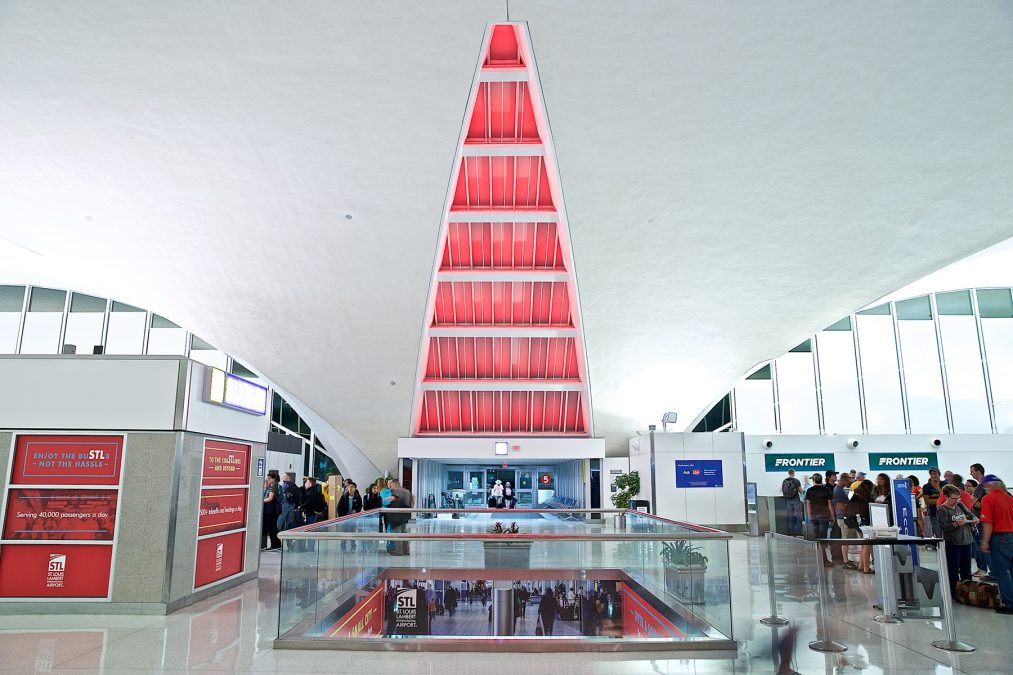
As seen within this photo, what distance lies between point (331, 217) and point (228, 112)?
3.44m

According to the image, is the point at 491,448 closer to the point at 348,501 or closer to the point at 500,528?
the point at 348,501

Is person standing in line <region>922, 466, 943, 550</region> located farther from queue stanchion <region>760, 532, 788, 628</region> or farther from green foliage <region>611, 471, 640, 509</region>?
green foliage <region>611, 471, 640, 509</region>

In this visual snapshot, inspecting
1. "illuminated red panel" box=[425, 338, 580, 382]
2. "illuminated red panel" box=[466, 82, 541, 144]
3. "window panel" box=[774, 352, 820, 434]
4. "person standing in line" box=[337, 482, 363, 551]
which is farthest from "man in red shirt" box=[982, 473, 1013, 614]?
"window panel" box=[774, 352, 820, 434]

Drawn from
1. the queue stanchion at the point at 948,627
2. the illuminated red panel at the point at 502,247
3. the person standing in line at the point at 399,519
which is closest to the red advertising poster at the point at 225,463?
the person standing in line at the point at 399,519

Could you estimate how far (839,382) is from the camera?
25.0 meters

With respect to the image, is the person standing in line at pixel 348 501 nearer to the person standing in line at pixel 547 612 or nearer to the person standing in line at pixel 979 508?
the person standing in line at pixel 547 612

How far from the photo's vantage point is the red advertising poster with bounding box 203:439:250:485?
886 cm

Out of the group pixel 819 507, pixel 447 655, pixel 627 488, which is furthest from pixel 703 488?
pixel 447 655

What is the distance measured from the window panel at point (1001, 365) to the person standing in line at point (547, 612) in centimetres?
2370

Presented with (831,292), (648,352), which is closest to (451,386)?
(648,352)

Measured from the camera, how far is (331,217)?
47.0 ft

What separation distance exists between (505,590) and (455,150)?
28.2ft

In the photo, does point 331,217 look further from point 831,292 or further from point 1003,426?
point 1003,426

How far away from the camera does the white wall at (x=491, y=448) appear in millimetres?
22234
